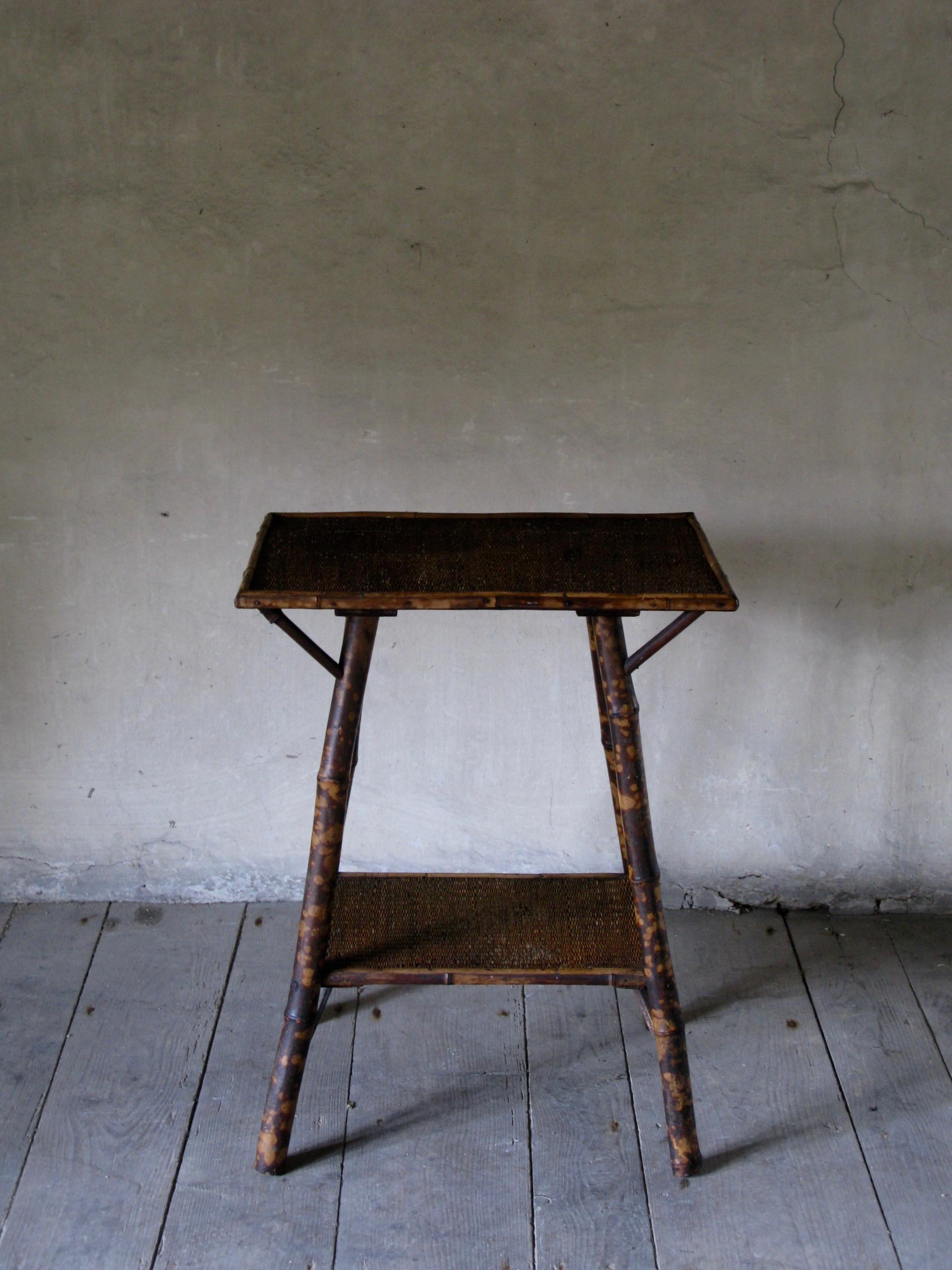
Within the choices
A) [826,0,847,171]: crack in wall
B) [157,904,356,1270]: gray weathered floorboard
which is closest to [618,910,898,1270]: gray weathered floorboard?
[157,904,356,1270]: gray weathered floorboard

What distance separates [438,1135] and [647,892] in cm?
57

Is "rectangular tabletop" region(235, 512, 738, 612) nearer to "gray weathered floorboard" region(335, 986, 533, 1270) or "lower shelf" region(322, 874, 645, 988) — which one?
"lower shelf" region(322, 874, 645, 988)

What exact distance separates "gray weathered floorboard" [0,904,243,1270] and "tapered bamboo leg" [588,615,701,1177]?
801 millimetres

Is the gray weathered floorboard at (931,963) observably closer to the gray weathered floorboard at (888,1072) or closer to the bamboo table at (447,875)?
the gray weathered floorboard at (888,1072)

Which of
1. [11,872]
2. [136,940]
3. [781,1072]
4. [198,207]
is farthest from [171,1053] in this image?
[198,207]

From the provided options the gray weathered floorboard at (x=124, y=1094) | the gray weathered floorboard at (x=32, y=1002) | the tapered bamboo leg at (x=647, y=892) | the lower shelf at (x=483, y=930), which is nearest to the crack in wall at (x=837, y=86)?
the tapered bamboo leg at (x=647, y=892)

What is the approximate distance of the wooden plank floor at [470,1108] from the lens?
1.66 m

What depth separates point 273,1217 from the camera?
1685 millimetres

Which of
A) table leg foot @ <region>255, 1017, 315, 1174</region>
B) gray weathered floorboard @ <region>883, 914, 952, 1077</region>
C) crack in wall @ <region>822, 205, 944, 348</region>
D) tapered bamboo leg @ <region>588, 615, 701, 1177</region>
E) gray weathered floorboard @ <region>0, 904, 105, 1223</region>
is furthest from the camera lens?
gray weathered floorboard @ <region>883, 914, 952, 1077</region>

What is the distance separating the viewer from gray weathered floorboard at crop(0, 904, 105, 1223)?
1.83 meters

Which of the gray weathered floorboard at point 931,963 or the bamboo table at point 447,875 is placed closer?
the bamboo table at point 447,875

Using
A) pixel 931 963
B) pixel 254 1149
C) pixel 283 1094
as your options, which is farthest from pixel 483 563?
pixel 931 963

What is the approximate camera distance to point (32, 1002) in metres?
2.11

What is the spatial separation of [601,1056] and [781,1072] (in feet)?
1.04
